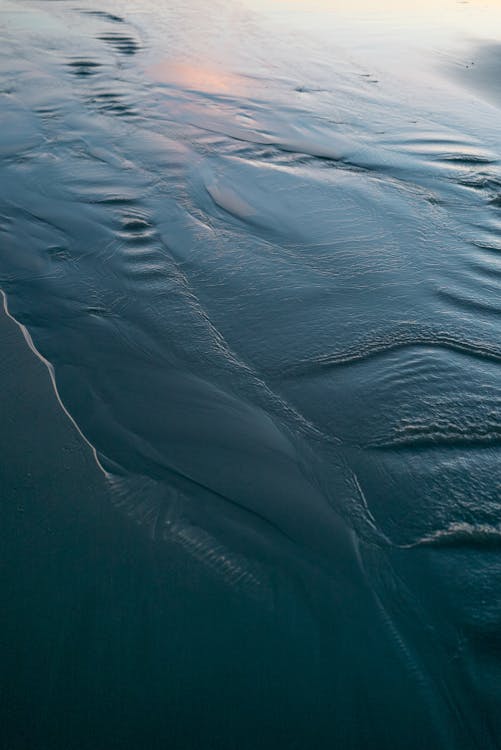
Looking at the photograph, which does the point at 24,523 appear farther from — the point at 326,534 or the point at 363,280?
the point at 363,280

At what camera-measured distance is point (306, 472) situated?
328 centimetres

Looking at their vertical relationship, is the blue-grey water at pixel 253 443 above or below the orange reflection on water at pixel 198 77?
below

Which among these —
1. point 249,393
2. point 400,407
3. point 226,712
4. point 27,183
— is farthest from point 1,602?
point 27,183

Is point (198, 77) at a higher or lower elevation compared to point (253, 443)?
higher

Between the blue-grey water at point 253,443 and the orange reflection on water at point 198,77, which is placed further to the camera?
the orange reflection on water at point 198,77

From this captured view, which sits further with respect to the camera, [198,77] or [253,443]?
[198,77]

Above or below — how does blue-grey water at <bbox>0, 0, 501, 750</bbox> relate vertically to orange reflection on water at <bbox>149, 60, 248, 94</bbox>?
below

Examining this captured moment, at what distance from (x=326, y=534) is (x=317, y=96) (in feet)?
30.2

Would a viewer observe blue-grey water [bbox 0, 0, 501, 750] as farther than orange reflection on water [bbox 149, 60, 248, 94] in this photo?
No

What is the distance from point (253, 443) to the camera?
11.3 ft

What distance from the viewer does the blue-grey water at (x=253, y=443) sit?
94.5 inches

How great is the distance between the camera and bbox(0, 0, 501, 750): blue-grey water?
2400 millimetres

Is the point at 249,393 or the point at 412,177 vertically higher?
the point at 412,177

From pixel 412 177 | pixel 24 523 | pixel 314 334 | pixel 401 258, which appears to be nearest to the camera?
pixel 24 523
